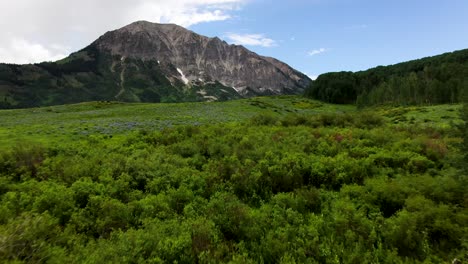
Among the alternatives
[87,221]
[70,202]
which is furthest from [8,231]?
[70,202]

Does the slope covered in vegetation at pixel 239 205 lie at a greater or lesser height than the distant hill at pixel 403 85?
lesser

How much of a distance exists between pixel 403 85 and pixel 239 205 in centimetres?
11981

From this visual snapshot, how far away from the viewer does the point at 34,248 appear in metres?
11.0

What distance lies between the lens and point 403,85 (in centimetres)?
11756

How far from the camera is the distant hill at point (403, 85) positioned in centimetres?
10581

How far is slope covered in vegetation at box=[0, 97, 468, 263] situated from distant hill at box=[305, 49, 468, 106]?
170ft

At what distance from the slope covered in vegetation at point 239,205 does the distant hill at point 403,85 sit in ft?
170

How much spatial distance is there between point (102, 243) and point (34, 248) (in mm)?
2489

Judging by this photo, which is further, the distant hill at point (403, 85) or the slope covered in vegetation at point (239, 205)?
the distant hill at point (403, 85)

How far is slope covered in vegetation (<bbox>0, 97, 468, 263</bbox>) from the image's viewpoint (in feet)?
41.2

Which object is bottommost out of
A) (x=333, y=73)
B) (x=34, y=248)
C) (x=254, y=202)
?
(x=254, y=202)

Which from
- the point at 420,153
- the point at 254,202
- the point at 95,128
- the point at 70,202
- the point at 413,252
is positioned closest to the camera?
the point at 413,252

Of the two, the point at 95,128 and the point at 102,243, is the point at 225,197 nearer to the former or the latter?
the point at 102,243

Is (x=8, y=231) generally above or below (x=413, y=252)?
above
